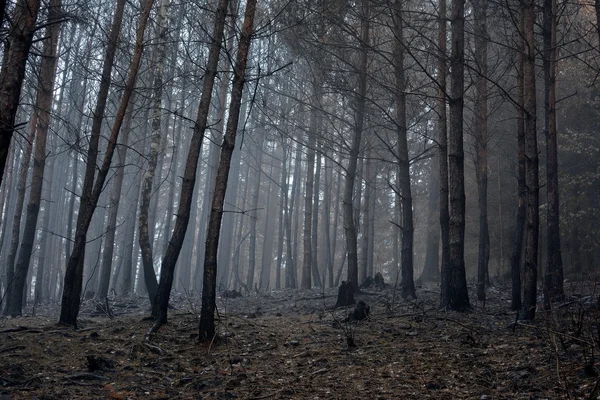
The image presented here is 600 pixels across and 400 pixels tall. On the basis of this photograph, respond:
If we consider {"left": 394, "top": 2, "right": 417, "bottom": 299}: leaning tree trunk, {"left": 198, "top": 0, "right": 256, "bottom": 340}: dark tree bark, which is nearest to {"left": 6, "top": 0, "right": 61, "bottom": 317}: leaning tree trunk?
{"left": 198, "top": 0, "right": 256, "bottom": 340}: dark tree bark

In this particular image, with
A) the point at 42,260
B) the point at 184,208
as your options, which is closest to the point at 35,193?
the point at 184,208

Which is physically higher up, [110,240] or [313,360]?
[110,240]

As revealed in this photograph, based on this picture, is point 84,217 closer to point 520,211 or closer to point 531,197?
point 531,197

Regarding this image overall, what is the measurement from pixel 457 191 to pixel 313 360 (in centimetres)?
465

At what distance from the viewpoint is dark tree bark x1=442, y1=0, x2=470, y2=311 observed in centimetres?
1062

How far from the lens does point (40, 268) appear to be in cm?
2420

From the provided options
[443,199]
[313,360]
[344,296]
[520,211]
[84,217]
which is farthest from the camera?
[344,296]

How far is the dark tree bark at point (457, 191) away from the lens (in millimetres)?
10625

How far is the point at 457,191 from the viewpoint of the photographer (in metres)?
10.9

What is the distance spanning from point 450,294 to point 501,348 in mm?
3428

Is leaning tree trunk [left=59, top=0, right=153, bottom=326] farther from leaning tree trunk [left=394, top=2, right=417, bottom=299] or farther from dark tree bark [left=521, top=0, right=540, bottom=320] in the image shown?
leaning tree trunk [left=394, top=2, right=417, bottom=299]

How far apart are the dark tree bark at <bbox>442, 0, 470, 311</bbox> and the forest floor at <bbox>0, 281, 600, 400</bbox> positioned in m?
0.50

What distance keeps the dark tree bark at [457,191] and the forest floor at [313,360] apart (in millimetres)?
495

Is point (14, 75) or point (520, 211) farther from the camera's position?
point (520, 211)
